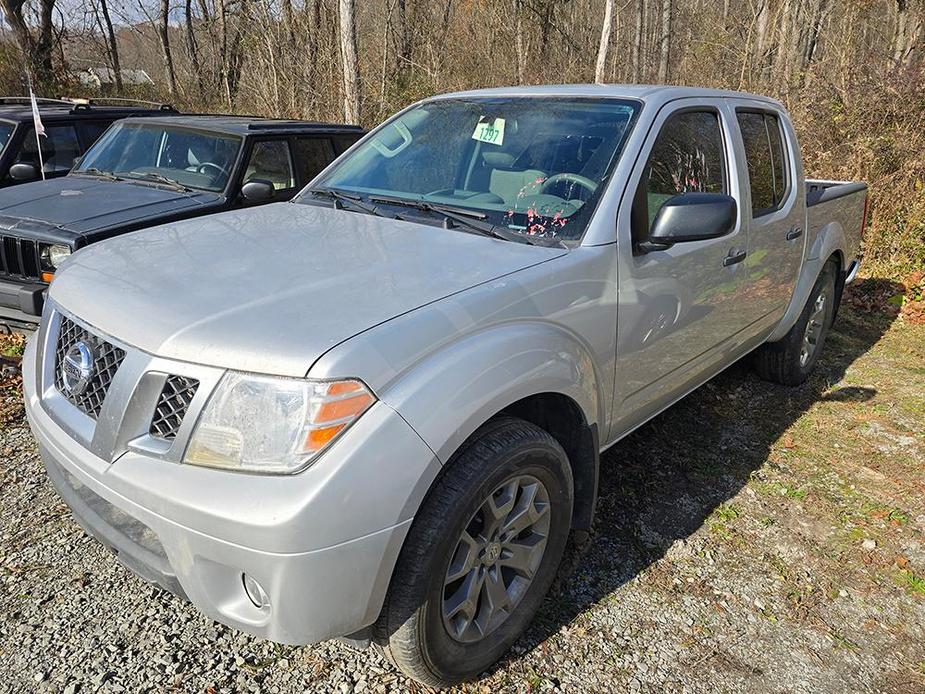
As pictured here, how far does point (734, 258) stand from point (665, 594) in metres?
1.64

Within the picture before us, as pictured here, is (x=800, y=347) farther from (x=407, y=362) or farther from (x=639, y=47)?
(x=639, y=47)

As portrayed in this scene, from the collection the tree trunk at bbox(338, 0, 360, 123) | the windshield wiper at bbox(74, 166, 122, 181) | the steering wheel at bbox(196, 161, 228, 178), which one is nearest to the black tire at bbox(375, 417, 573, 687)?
the steering wheel at bbox(196, 161, 228, 178)

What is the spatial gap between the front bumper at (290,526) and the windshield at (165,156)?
4.28m

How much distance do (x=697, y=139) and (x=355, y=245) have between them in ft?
6.01

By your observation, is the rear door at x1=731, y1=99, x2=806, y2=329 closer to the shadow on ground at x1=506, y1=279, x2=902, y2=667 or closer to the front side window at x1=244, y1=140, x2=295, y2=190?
the shadow on ground at x1=506, y1=279, x2=902, y2=667

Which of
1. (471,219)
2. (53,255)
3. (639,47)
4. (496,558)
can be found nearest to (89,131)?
(53,255)

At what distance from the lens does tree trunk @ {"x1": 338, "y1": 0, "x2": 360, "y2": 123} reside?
36.9ft

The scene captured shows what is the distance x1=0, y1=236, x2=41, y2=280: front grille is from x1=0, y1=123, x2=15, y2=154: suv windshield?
247cm

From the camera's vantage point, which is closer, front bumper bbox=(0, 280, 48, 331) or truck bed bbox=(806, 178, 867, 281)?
front bumper bbox=(0, 280, 48, 331)

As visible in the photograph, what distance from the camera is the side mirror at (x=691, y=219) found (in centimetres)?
269

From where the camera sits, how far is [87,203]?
5051mm

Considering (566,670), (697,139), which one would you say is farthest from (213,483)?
(697,139)

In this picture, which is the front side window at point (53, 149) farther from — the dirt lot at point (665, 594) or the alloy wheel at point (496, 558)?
the alloy wheel at point (496, 558)

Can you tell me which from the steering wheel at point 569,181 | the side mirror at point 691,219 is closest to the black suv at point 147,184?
the steering wheel at point 569,181
